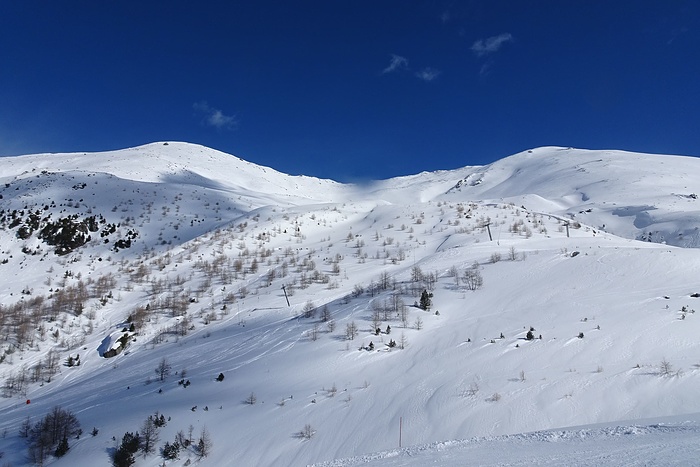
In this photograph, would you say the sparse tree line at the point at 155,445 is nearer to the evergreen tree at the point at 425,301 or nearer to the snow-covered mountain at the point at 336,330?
the snow-covered mountain at the point at 336,330

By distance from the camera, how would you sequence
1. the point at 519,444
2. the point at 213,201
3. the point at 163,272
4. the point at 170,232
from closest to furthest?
the point at 519,444 → the point at 163,272 → the point at 170,232 → the point at 213,201

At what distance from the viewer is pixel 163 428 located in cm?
901

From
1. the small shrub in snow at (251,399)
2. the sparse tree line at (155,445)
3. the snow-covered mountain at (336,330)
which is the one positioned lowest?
the sparse tree line at (155,445)

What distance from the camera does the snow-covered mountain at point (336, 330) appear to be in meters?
7.82

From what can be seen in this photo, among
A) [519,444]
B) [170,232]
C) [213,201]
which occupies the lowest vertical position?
[519,444]

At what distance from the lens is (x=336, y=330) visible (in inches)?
486

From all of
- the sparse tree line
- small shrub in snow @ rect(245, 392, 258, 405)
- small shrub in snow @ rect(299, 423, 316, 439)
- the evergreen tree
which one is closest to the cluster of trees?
the sparse tree line

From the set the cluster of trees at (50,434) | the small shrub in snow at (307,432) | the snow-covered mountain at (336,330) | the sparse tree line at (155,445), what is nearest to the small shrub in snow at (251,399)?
the snow-covered mountain at (336,330)

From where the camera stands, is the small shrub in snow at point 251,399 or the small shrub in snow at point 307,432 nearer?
the small shrub in snow at point 307,432

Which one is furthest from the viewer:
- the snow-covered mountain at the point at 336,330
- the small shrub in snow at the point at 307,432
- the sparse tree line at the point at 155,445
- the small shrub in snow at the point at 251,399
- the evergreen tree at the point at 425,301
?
the evergreen tree at the point at 425,301

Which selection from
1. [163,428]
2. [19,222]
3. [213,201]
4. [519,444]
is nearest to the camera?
[519,444]

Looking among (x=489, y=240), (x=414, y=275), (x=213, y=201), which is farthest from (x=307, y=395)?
(x=213, y=201)

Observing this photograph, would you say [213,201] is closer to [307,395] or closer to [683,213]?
[307,395]

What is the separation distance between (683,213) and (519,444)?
3700cm
